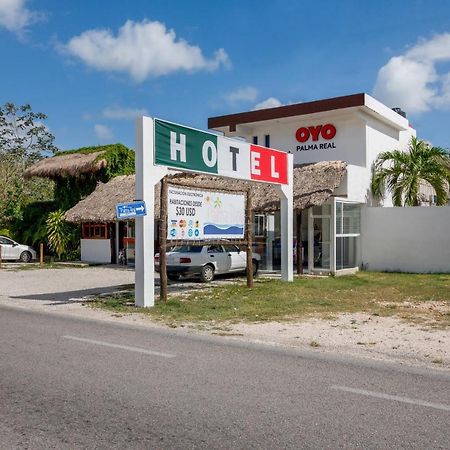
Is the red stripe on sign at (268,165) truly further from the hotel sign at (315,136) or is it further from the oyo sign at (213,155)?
the hotel sign at (315,136)

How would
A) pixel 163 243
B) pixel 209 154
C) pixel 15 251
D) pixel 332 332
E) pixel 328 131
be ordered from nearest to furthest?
1. pixel 332 332
2. pixel 163 243
3. pixel 209 154
4. pixel 328 131
5. pixel 15 251

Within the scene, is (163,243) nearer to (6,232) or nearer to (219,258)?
(219,258)

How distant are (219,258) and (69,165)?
15.3 metres

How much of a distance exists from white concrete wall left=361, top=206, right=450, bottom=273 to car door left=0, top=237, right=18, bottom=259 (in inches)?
742

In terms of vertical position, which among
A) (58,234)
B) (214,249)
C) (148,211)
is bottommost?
(214,249)

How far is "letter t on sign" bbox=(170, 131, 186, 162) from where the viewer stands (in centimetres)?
1353

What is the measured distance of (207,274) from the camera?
1933 centimetres

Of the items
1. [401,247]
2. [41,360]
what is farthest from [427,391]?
[401,247]

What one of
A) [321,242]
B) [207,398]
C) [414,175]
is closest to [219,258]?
[321,242]

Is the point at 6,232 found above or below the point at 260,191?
below

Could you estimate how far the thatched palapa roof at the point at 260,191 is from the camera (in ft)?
69.2

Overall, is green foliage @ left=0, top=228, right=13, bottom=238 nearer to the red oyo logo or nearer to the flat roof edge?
the flat roof edge

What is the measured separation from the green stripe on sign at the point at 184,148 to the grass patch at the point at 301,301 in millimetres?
3428

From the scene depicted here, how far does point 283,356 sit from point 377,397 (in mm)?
2268
